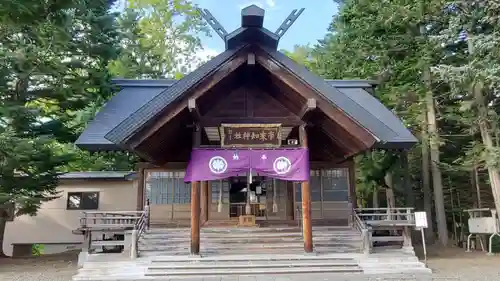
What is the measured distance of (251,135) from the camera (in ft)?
33.0

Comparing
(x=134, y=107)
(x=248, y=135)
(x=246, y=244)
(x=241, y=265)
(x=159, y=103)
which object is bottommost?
(x=241, y=265)

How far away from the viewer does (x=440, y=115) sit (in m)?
15.9

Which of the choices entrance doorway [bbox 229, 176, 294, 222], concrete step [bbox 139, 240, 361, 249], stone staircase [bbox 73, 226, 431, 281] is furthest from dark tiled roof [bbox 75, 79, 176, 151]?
entrance doorway [bbox 229, 176, 294, 222]

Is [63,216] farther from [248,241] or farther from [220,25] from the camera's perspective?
[220,25]

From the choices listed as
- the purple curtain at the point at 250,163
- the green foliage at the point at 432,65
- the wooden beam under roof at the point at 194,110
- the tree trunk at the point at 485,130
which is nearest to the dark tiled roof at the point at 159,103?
the wooden beam under roof at the point at 194,110

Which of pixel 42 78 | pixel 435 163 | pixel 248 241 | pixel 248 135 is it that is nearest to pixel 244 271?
pixel 248 241

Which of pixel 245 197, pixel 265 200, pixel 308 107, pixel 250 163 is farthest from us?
pixel 245 197

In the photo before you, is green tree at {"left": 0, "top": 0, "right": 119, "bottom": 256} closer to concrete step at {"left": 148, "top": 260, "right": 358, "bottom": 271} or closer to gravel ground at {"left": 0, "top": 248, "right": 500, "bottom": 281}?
gravel ground at {"left": 0, "top": 248, "right": 500, "bottom": 281}

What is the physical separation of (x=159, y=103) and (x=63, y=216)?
12503mm

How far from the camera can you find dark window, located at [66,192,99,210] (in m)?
18.3

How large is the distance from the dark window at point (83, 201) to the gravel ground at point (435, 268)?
496cm

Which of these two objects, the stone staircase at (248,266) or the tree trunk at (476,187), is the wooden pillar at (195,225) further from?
the tree trunk at (476,187)

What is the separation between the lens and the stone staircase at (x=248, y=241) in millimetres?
9719

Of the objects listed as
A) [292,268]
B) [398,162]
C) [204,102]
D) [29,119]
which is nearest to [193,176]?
[204,102]
